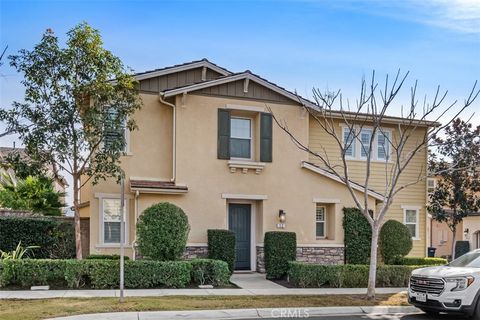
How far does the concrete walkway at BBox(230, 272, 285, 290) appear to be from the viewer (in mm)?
14117

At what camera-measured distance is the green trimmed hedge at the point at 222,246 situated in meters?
15.6

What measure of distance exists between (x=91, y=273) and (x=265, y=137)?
764cm

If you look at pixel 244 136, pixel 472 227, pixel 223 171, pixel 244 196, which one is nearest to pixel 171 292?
pixel 244 196

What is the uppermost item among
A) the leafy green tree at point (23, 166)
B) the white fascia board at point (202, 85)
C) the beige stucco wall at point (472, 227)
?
the white fascia board at point (202, 85)

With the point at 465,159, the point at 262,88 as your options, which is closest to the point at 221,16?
the point at 262,88

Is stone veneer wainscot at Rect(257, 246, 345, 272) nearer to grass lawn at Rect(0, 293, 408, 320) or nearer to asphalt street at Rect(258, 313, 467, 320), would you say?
grass lawn at Rect(0, 293, 408, 320)

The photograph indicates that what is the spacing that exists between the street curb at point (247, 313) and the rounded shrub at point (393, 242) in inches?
226

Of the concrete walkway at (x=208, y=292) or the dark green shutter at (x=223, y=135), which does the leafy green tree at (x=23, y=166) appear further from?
the dark green shutter at (x=223, y=135)

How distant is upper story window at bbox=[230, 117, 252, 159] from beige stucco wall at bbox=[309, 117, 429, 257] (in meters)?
2.70

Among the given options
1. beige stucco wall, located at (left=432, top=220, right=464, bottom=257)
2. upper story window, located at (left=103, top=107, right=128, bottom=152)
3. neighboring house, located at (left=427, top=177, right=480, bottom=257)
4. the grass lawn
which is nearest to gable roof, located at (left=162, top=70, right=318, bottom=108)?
upper story window, located at (left=103, top=107, right=128, bottom=152)

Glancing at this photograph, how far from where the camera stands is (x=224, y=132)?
1697 centimetres

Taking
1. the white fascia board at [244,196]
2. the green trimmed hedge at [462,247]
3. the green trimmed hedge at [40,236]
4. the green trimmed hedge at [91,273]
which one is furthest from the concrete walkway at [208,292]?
the green trimmed hedge at [462,247]

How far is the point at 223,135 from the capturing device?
55.5 feet
